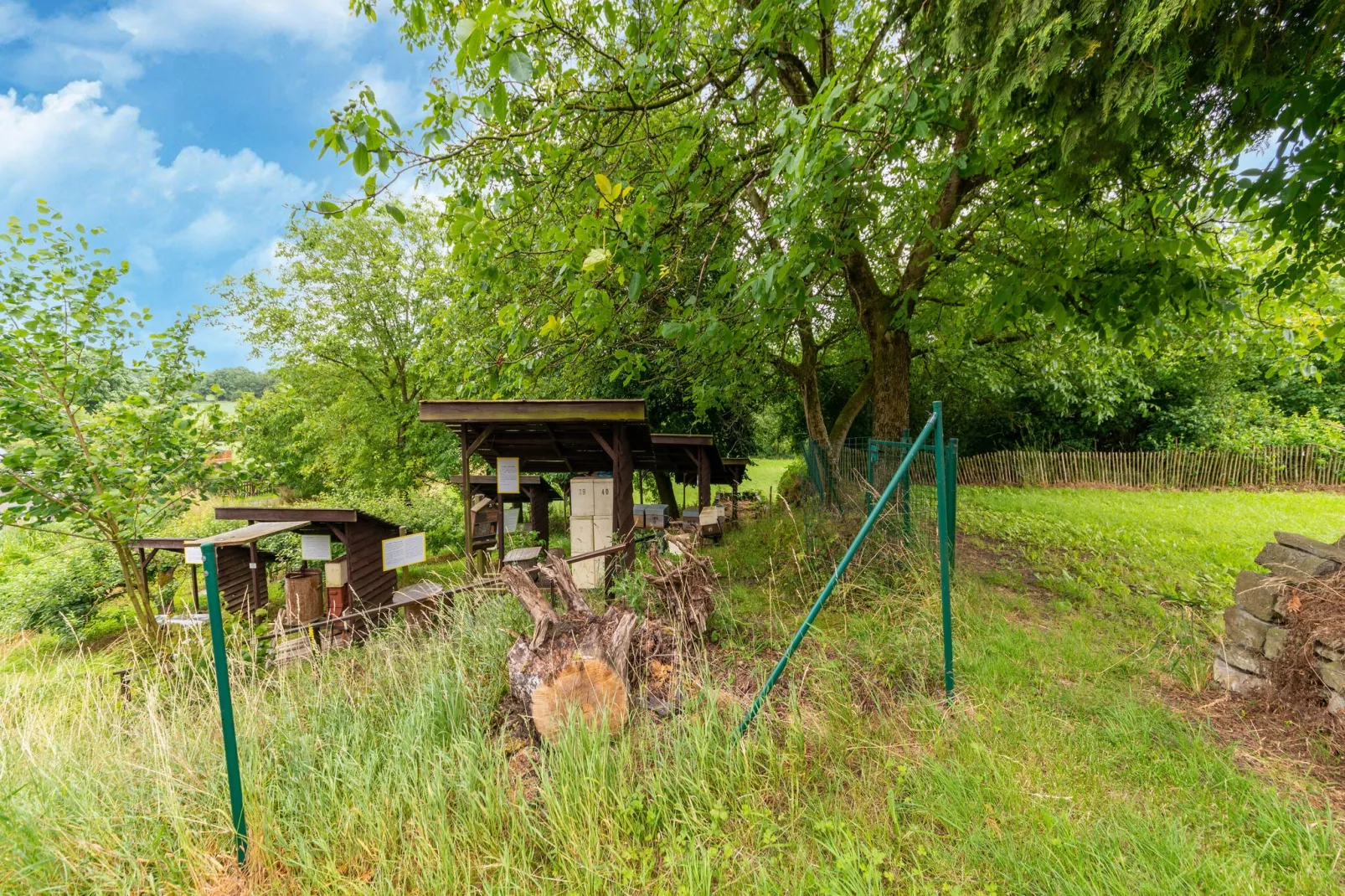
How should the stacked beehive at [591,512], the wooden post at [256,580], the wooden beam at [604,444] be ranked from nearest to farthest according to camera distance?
the wooden beam at [604,444] < the wooden post at [256,580] < the stacked beehive at [591,512]

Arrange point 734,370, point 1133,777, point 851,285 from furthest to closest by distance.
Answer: point 734,370 < point 851,285 < point 1133,777

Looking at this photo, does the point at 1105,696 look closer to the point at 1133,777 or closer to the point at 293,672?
the point at 1133,777

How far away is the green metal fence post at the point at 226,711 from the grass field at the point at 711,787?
3.6 inches

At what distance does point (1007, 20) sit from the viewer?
246 cm

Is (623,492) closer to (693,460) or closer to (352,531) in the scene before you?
(352,531)

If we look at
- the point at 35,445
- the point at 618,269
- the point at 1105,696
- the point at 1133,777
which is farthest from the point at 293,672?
the point at 1105,696

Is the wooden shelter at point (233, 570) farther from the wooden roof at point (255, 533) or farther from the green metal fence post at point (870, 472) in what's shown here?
the green metal fence post at point (870, 472)

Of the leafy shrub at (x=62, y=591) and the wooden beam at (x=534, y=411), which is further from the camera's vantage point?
the leafy shrub at (x=62, y=591)

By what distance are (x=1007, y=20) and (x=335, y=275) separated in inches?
657

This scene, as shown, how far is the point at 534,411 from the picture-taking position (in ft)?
17.9

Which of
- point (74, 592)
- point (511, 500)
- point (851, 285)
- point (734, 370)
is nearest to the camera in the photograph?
point (851, 285)

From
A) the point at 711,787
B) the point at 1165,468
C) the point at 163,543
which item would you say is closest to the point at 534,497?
the point at 163,543

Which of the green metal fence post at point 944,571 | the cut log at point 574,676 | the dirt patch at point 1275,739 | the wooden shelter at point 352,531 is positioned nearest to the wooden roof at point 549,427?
the wooden shelter at point 352,531

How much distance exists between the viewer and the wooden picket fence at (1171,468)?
13453 mm
